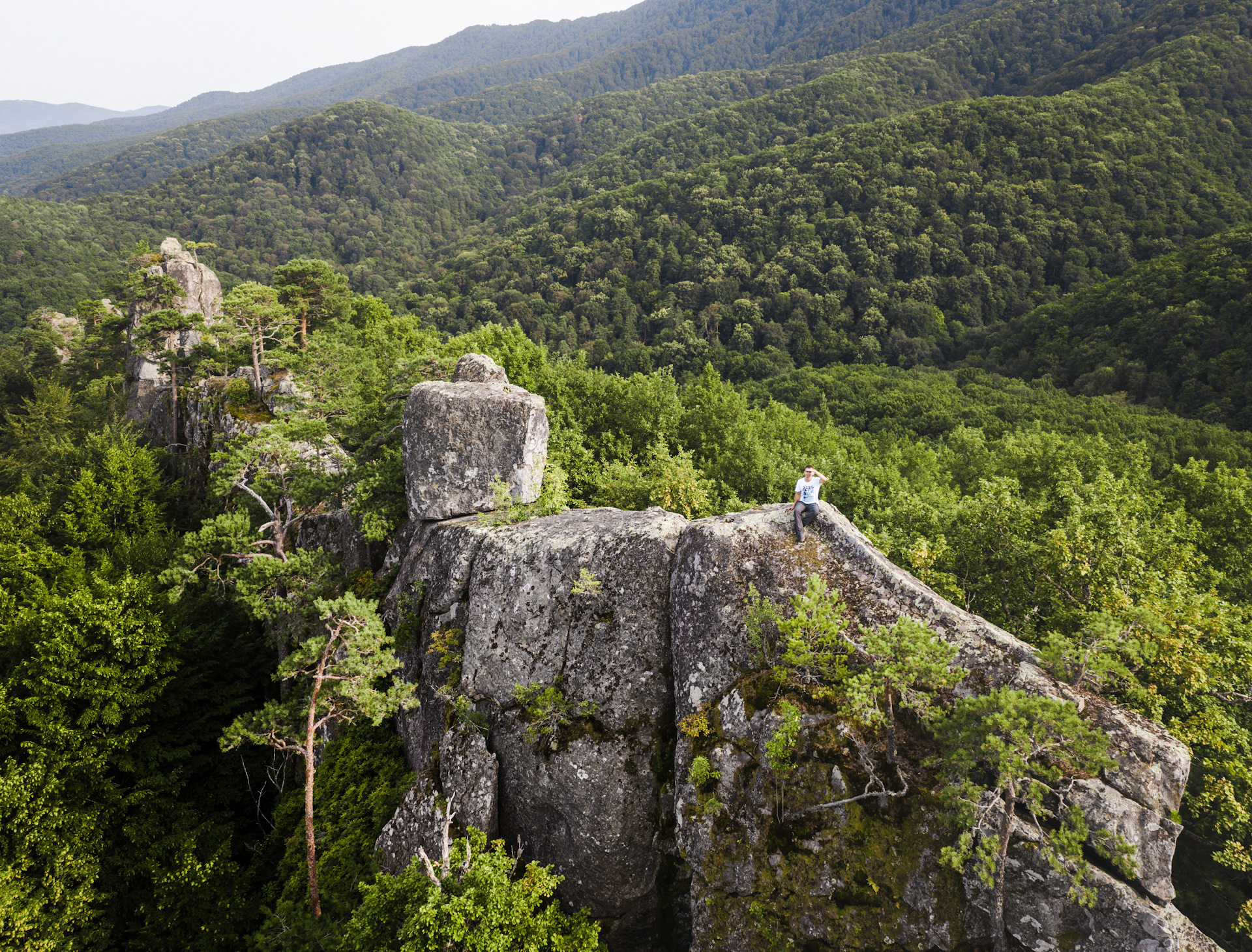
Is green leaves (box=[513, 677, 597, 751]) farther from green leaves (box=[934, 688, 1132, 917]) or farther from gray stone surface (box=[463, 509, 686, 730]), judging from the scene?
green leaves (box=[934, 688, 1132, 917])

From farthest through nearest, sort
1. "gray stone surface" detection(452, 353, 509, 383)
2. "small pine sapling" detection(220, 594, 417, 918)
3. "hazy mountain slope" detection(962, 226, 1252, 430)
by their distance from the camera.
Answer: "hazy mountain slope" detection(962, 226, 1252, 430), "gray stone surface" detection(452, 353, 509, 383), "small pine sapling" detection(220, 594, 417, 918)

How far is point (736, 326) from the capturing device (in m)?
109

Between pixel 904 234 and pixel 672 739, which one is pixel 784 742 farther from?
pixel 904 234

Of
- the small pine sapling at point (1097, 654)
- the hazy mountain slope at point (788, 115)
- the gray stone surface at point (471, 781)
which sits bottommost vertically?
the gray stone surface at point (471, 781)

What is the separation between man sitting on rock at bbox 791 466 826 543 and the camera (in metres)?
12.3

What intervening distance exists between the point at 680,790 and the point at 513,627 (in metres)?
5.73

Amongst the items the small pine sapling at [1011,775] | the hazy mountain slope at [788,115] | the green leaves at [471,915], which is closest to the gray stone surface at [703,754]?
the small pine sapling at [1011,775]

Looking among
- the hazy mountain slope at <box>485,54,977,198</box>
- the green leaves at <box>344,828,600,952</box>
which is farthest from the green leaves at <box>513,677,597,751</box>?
the hazy mountain slope at <box>485,54,977,198</box>

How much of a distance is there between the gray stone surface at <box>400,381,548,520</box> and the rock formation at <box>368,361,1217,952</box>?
0.07 metres

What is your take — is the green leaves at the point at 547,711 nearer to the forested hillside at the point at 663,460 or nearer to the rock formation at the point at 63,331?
the forested hillside at the point at 663,460

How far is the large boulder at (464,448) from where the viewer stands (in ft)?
59.1

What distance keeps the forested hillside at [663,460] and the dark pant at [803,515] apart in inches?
186

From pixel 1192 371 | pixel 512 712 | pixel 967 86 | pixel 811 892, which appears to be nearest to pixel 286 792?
pixel 512 712

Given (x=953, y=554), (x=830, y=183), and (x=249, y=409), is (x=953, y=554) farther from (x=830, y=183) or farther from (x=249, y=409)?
(x=830, y=183)
